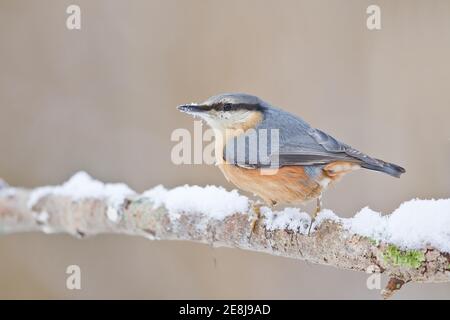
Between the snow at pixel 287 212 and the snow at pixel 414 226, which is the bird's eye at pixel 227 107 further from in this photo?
A: the snow at pixel 414 226

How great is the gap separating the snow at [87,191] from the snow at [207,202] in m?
0.34

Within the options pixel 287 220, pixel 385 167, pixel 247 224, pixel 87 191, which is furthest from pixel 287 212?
pixel 87 191

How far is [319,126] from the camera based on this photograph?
4.67 metres

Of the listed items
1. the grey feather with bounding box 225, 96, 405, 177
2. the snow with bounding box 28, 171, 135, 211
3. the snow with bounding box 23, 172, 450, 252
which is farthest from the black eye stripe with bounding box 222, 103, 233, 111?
the snow with bounding box 28, 171, 135, 211

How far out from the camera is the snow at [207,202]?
241cm

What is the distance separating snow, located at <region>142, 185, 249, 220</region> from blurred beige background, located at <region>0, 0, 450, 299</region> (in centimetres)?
196

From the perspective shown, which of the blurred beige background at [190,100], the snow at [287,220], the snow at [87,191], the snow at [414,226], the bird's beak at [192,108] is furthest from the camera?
the blurred beige background at [190,100]

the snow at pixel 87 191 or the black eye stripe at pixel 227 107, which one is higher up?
the black eye stripe at pixel 227 107

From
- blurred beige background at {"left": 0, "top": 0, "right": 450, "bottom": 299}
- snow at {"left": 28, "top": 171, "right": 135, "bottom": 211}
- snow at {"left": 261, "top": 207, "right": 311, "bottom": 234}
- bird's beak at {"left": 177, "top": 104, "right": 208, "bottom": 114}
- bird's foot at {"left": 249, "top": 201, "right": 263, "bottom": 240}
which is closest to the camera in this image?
snow at {"left": 261, "top": 207, "right": 311, "bottom": 234}

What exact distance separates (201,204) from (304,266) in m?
2.29

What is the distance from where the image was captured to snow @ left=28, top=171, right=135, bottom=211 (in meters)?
2.83

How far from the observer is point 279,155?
2.44m

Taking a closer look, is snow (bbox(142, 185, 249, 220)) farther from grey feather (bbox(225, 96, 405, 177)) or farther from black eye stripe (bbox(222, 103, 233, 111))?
black eye stripe (bbox(222, 103, 233, 111))

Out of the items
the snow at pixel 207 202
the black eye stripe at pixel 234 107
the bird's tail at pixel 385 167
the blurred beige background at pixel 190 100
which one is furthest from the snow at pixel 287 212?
the blurred beige background at pixel 190 100
